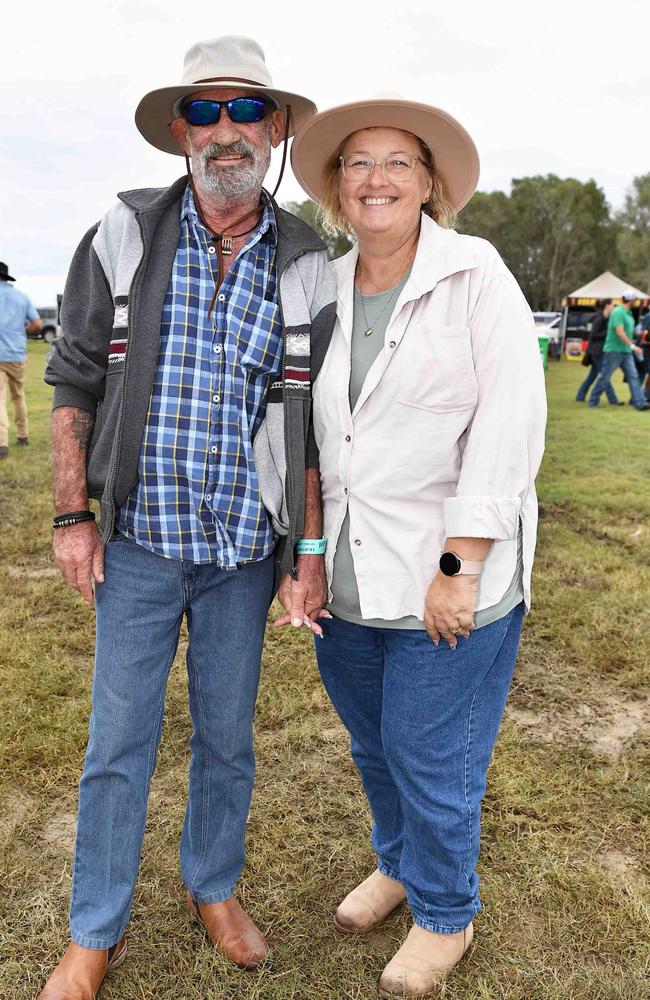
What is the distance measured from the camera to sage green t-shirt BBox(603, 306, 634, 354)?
1410cm

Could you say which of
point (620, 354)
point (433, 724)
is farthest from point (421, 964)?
point (620, 354)

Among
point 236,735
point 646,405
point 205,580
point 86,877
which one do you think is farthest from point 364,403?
point 646,405

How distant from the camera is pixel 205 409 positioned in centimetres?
210

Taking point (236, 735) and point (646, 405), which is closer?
point (236, 735)

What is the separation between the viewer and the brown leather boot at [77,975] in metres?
2.16

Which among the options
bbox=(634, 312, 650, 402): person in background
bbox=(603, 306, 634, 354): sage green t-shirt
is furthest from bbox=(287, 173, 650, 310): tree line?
bbox=(603, 306, 634, 354): sage green t-shirt

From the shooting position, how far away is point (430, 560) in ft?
6.93

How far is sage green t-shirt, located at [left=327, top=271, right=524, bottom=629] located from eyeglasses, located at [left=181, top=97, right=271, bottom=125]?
0.52 m

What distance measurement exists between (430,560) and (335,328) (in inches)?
25.9

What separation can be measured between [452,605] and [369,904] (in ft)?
3.75

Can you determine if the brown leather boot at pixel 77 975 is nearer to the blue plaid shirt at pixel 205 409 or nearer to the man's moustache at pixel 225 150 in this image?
the blue plaid shirt at pixel 205 409

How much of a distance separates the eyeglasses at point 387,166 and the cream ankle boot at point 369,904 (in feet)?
6.84

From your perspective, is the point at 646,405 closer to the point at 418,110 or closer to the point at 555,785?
the point at 555,785

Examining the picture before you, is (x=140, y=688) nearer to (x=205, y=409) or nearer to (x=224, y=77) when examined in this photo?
(x=205, y=409)
